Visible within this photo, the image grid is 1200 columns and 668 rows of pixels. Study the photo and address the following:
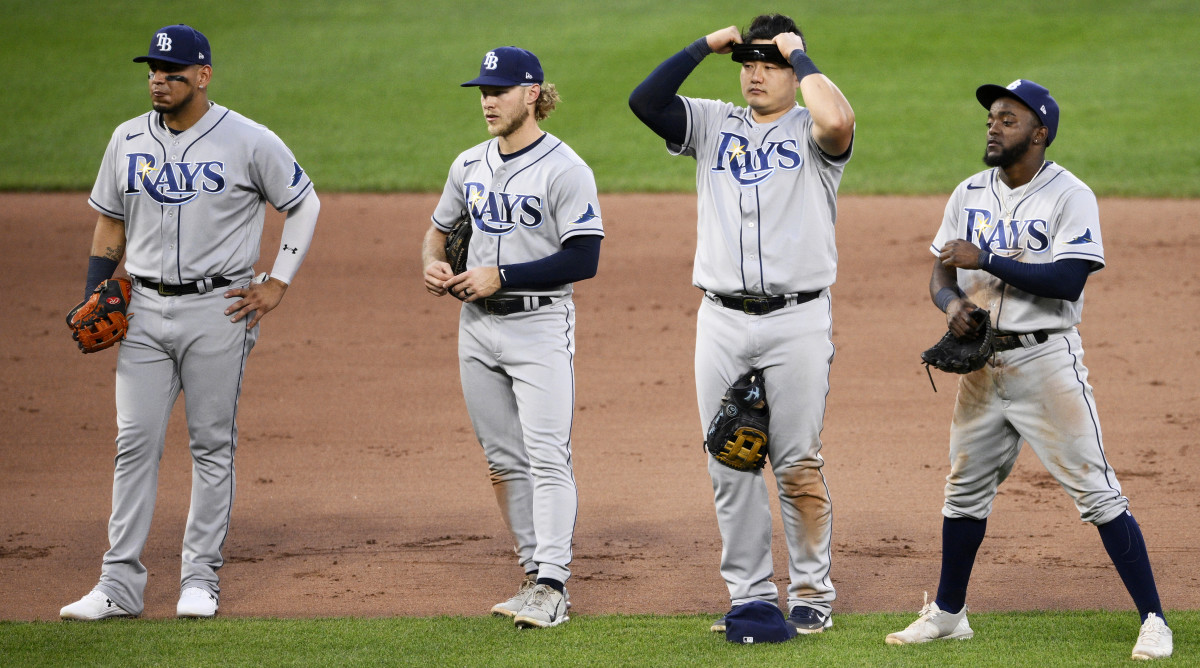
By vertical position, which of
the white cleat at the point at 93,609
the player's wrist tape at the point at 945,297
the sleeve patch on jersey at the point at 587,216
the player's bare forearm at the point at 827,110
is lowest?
the white cleat at the point at 93,609

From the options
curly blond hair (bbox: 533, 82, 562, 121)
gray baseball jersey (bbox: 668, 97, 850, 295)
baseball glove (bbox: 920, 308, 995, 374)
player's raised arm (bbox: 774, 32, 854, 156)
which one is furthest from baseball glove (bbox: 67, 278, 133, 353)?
baseball glove (bbox: 920, 308, 995, 374)

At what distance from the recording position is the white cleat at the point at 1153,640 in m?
4.10

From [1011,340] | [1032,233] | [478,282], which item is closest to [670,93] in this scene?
[478,282]

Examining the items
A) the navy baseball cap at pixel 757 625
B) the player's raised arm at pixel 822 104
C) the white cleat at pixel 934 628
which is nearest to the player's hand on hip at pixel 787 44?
the player's raised arm at pixel 822 104

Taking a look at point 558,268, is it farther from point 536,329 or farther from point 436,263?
point 436,263

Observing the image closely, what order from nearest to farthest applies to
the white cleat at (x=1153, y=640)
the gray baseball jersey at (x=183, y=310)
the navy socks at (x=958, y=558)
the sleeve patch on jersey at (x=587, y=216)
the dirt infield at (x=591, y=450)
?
the white cleat at (x=1153, y=640) → the navy socks at (x=958, y=558) → the sleeve patch on jersey at (x=587, y=216) → the gray baseball jersey at (x=183, y=310) → the dirt infield at (x=591, y=450)

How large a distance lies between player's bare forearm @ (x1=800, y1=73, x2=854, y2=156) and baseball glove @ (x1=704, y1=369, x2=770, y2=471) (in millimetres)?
842

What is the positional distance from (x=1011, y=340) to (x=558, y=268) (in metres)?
1.60

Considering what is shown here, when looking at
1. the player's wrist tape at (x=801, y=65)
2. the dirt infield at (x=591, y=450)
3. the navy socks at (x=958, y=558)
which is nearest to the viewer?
the player's wrist tape at (x=801, y=65)

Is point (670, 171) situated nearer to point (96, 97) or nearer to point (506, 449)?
point (96, 97)

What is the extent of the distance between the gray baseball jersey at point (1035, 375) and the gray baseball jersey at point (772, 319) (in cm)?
52

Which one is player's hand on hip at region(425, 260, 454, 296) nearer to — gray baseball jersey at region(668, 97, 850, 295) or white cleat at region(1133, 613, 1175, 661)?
gray baseball jersey at region(668, 97, 850, 295)

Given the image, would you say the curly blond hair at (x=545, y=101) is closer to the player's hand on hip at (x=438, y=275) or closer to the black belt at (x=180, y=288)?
the player's hand on hip at (x=438, y=275)

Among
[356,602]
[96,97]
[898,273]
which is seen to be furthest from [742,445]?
[96,97]
